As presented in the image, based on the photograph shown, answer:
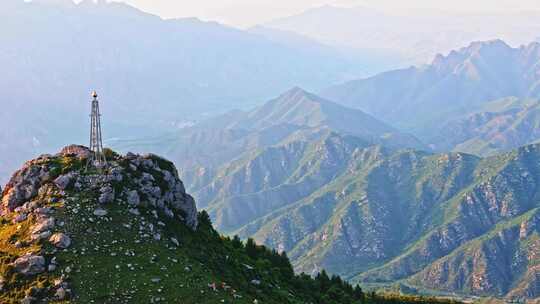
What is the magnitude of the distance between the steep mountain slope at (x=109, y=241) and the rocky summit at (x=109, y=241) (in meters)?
0.16

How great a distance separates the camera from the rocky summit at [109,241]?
87163 mm

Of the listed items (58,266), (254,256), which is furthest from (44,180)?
(254,256)

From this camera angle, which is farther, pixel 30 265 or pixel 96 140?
pixel 96 140

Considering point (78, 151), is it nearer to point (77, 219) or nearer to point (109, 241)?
point (77, 219)

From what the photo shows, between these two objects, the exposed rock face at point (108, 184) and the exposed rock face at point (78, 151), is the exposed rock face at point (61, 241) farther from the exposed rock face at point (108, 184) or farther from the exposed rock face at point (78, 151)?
the exposed rock face at point (78, 151)

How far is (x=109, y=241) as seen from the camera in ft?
309

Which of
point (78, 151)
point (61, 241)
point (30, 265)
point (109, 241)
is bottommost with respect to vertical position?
point (30, 265)

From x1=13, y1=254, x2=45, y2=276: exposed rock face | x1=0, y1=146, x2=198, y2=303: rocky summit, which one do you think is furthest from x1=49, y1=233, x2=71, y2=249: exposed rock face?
x1=13, y1=254, x2=45, y2=276: exposed rock face

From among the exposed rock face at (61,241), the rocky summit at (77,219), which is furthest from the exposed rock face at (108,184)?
the exposed rock face at (61,241)

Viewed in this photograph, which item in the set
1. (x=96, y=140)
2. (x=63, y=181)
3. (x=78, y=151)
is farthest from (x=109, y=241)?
(x=78, y=151)

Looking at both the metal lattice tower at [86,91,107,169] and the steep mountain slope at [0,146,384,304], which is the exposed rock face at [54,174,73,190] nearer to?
the steep mountain slope at [0,146,384,304]

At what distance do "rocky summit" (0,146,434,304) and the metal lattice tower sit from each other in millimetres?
1882

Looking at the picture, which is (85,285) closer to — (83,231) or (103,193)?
(83,231)

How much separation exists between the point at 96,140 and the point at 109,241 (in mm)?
19778
